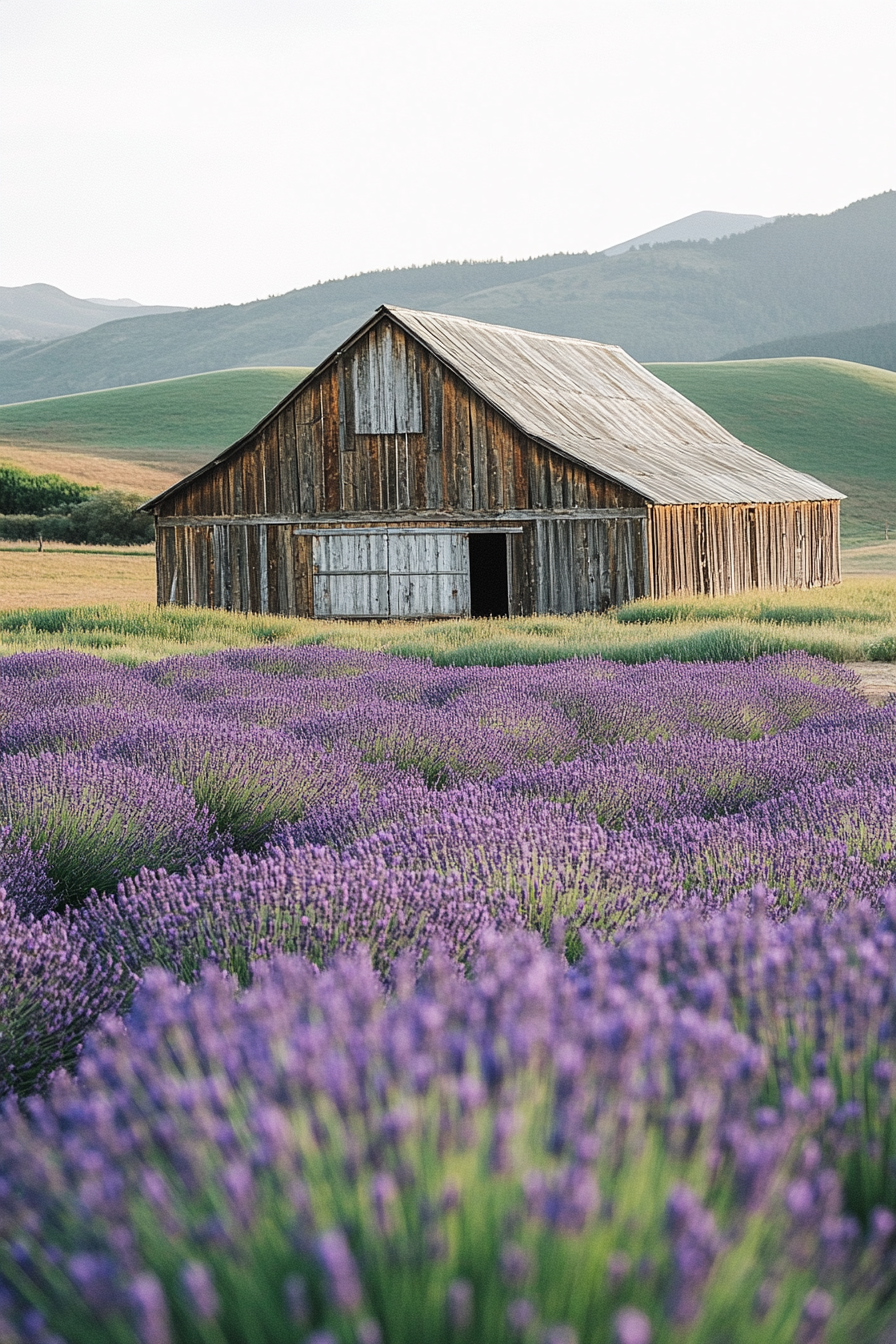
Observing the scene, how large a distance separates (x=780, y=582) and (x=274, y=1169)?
23.6 m

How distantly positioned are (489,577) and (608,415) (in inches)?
171

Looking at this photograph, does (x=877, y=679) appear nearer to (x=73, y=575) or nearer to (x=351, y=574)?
(x=351, y=574)

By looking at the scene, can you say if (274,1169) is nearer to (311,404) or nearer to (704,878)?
(704,878)

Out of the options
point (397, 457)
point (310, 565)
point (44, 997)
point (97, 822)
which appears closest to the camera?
point (44, 997)

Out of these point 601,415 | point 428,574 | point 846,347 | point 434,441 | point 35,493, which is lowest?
point 428,574

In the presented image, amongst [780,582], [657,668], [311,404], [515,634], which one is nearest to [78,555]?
[311,404]

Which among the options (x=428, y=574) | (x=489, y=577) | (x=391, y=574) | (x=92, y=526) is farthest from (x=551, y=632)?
(x=92, y=526)

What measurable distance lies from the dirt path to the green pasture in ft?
0.99

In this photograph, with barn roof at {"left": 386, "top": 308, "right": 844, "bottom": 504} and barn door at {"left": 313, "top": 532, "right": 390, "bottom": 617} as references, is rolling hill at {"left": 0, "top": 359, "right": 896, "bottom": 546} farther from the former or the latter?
barn door at {"left": 313, "top": 532, "right": 390, "bottom": 617}

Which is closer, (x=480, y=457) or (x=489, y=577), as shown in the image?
(x=480, y=457)

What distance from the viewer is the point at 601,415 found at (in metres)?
23.7

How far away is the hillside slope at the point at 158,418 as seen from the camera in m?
71.0

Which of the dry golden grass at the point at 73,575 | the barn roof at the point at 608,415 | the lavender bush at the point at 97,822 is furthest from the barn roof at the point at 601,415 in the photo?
the lavender bush at the point at 97,822

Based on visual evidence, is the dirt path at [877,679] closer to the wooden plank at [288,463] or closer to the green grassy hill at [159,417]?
the wooden plank at [288,463]
